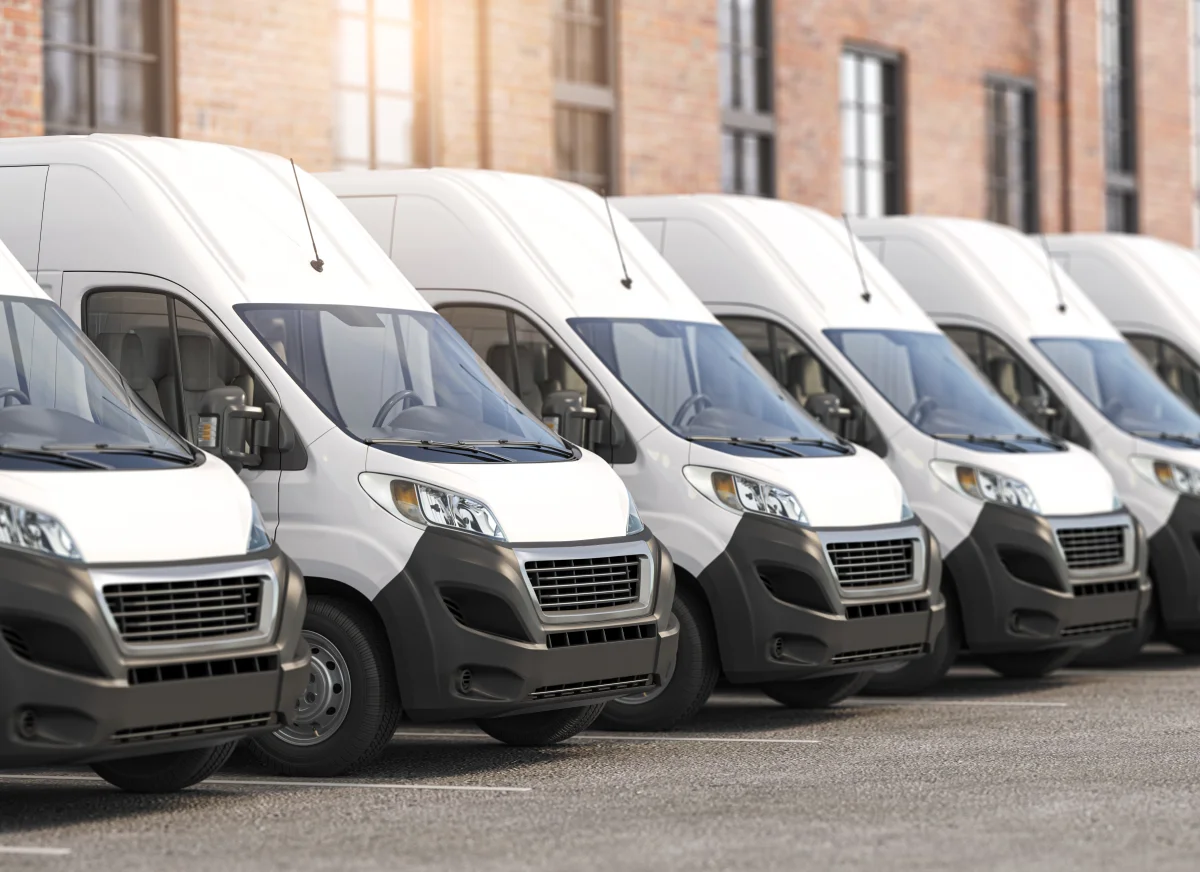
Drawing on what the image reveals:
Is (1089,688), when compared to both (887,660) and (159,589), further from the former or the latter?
(159,589)

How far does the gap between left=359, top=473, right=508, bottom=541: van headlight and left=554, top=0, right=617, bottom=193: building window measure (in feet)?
39.1

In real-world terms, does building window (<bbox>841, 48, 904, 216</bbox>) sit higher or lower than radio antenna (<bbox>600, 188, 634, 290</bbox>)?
higher

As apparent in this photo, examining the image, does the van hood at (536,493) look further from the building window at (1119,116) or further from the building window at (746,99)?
the building window at (1119,116)

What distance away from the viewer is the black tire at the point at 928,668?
13727mm

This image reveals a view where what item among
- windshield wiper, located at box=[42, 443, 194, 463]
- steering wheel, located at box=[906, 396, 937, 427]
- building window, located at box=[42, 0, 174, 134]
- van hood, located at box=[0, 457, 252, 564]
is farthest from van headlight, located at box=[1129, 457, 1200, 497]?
windshield wiper, located at box=[42, 443, 194, 463]

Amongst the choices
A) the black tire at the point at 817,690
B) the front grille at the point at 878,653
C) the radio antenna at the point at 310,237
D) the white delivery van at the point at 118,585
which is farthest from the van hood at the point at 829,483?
the white delivery van at the point at 118,585

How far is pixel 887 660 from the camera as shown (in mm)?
12266

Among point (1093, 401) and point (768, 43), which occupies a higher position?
point (768, 43)

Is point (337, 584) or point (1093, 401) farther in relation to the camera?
point (1093, 401)

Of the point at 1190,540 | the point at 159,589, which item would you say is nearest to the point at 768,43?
the point at 1190,540

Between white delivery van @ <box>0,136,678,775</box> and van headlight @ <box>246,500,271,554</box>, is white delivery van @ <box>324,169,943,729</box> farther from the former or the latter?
van headlight @ <box>246,500,271,554</box>

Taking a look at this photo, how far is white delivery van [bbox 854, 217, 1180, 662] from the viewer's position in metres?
15.6

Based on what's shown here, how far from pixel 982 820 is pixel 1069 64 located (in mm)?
22631

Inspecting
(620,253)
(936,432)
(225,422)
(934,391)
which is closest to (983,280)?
→ (934,391)
